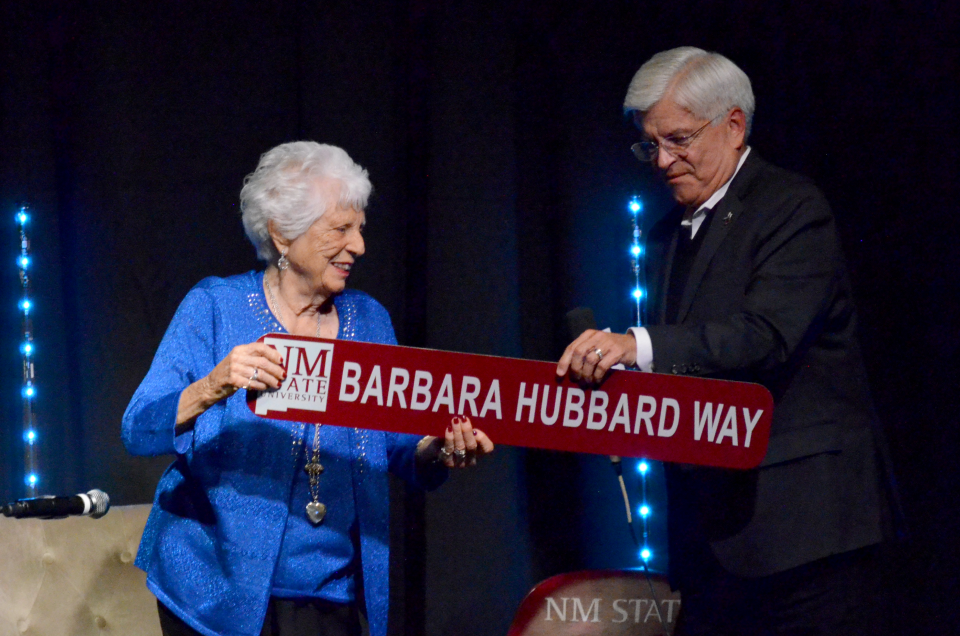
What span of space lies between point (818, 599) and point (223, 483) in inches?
47.3

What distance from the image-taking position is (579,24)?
10.5ft

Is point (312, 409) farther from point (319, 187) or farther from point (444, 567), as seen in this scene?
point (444, 567)

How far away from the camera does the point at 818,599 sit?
189 cm

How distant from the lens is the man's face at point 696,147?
6.91 ft

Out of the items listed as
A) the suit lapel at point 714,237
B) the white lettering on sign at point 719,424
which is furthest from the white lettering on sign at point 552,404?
the suit lapel at point 714,237

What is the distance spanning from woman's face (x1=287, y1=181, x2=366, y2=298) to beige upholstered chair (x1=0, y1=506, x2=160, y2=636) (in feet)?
3.34

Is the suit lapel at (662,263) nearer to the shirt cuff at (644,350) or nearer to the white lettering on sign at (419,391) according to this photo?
the shirt cuff at (644,350)

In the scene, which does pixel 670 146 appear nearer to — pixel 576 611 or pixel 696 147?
pixel 696 147

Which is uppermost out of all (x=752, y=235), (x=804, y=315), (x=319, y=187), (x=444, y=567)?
(x=319, y=187)

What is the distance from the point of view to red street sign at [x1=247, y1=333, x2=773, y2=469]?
6.02 ft

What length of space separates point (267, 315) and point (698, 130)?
3.33ft

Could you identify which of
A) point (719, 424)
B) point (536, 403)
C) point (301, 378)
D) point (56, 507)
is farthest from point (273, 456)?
point (719, 424)

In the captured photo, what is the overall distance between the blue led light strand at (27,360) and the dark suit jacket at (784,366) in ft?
6.14

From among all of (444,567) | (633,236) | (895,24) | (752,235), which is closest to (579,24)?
(633,236)
